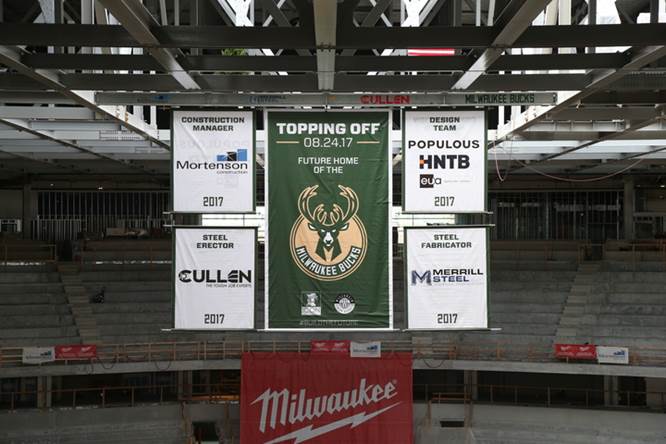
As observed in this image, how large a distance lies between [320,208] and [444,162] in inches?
69.6

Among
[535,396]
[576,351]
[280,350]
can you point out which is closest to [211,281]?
[280,350]

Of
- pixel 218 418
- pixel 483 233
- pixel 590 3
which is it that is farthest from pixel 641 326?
pixel 590 3

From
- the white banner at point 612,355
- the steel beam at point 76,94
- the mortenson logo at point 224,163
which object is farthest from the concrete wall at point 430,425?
the mortenson logo at point 224,163

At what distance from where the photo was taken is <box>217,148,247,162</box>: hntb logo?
368 inches

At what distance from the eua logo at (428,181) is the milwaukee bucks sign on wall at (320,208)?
1.61 ft

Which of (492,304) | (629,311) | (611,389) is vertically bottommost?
(611,389)

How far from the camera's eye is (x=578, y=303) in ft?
80.0

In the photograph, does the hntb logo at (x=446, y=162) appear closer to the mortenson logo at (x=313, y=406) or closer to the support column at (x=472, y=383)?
the mortenson logo at (x=313, y=406)

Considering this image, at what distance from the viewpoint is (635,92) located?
10.6m

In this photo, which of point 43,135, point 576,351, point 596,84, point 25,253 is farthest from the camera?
point 25,253

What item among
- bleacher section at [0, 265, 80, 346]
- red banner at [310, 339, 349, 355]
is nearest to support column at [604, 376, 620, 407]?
red banner at [310, 339, 349, 355]

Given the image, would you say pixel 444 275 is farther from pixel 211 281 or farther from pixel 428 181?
pixel 211 281

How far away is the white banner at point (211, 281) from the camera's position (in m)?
9.27

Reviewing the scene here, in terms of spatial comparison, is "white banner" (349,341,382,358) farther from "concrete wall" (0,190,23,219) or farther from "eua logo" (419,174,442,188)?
"concrete wall" (0,190,23,219)
